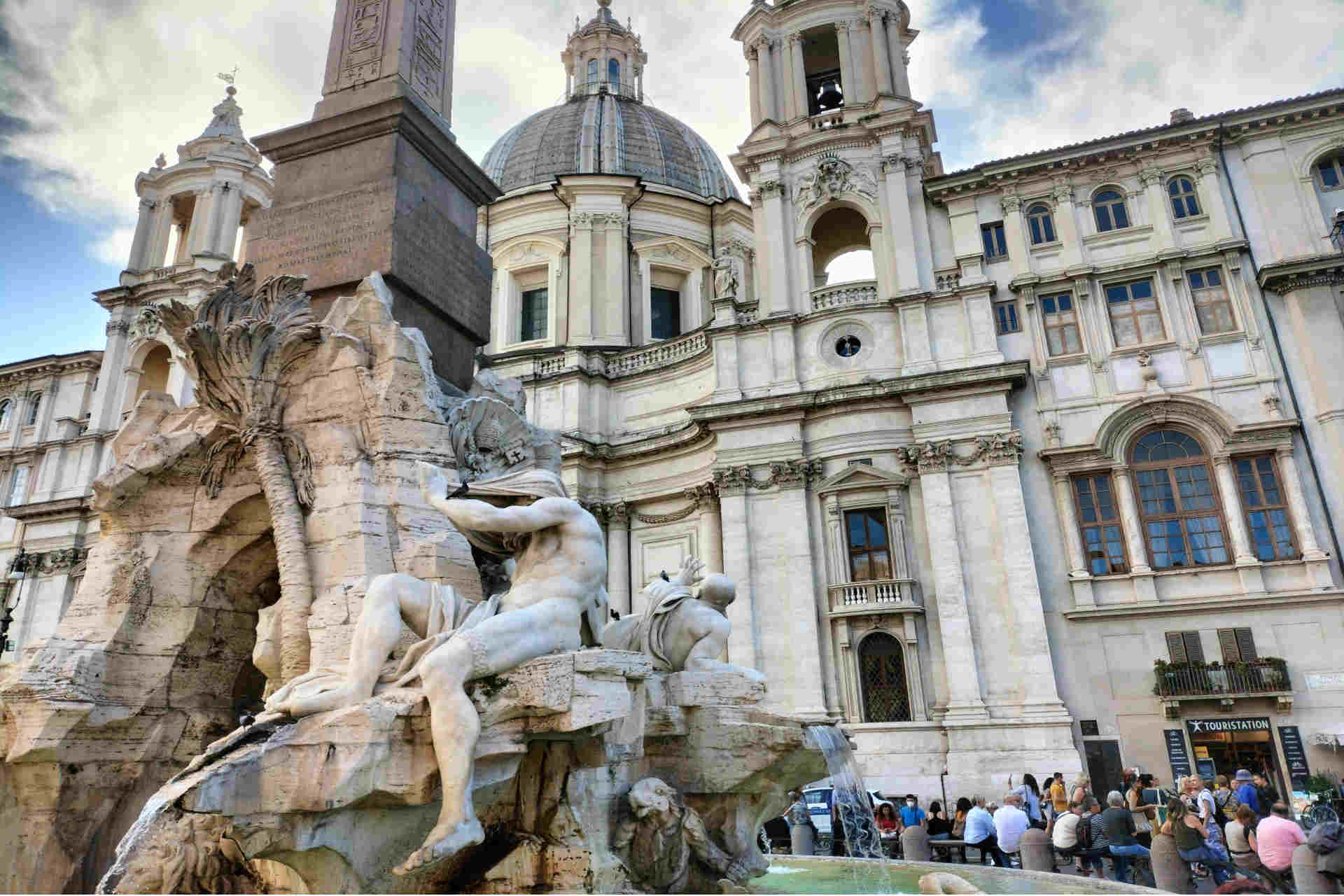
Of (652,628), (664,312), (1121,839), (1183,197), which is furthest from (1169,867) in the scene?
(664,312)

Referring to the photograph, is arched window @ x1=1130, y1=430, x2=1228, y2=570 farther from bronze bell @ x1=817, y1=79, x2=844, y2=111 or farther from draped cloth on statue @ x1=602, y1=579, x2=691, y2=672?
draped cloth on statue @ x1=602, y1=579, x2=691, y2=672

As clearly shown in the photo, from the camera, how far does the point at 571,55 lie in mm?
46125

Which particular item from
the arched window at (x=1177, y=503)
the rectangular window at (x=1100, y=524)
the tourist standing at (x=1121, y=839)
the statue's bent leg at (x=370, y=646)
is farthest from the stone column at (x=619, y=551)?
the statue's bent leg at (x=370, y=646)

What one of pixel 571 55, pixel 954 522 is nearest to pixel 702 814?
pixel 954 522

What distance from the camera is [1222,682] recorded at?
1995cm

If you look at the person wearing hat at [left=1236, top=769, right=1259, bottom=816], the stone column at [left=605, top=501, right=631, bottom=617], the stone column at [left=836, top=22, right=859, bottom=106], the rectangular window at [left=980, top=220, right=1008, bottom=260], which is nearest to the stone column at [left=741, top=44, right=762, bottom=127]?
Answer: the stone column at [left=836, top=22, right=859, bottom=106]

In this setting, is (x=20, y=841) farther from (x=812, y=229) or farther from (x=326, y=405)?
(x=812, y=229)

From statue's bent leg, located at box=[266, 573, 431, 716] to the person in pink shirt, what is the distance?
7924mm

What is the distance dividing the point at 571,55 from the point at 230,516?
4407 centimetres

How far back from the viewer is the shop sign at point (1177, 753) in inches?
784

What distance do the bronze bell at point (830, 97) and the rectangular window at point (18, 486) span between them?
32719 millimetres

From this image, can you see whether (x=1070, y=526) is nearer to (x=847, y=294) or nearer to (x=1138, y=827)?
(x=847, y=294)

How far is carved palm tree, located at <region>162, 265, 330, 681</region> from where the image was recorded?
21.7 ft

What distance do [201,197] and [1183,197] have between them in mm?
33441
